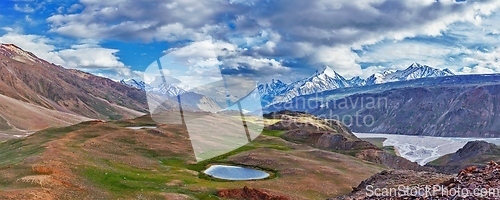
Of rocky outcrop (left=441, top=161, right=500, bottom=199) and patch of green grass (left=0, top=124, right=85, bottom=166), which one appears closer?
rocky outcrop (left=441, top=161, right=500, bottom=199)

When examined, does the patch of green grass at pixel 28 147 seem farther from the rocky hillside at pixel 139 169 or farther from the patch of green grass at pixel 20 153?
the rocky hillside at pixel 139 169

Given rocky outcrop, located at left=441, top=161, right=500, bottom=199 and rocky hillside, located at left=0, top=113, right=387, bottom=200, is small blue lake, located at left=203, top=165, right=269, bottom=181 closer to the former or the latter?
rocky hillside, located at left=0, top=113, right=387, bottom=200

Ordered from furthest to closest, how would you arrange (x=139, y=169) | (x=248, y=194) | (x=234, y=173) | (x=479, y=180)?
(x=234, y=173)
(x=139, y=169)
(x=248, y=194)
(x=479, y=180)

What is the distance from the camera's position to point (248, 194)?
52.5 metres

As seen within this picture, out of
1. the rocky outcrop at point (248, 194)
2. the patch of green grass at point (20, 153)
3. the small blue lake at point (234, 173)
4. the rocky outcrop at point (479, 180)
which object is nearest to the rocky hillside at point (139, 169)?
the patch of green grass at point (20, 153)

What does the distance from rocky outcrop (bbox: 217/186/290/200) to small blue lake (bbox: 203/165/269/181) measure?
11.4 meters

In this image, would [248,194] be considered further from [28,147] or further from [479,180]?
[28,147]

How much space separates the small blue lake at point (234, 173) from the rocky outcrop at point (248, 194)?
11354 millimetres

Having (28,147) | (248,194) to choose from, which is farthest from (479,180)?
(28,147)

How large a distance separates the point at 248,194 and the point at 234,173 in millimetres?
16987

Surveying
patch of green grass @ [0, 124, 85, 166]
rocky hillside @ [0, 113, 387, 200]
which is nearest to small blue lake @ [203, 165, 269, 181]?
rocky hillside @ [0, 113, 387, 200]

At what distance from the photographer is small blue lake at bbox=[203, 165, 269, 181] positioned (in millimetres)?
66125

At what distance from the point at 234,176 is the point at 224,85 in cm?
3763

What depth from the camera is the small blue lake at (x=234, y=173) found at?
66125mm
